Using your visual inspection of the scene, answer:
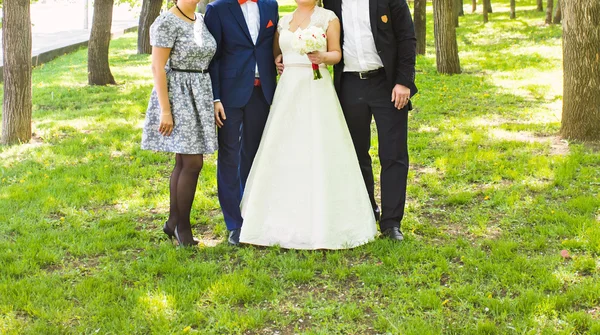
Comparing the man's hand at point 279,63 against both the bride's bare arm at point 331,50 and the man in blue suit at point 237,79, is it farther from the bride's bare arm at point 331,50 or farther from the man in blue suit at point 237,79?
the bride's bare arm at point 331,50

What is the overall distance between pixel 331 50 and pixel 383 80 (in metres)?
0.48

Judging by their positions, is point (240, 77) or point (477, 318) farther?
point (240, 77)

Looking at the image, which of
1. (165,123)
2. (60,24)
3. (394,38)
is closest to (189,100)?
(165,123)

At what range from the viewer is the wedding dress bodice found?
5.08 meters

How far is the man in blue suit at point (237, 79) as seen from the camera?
16.5 feet

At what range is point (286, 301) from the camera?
4371mm

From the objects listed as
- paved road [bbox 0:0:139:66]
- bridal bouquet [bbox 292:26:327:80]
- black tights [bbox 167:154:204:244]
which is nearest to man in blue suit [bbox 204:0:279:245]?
black tights [bbox 167:154:204:244]

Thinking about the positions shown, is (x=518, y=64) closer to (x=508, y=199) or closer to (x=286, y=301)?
(x=508, y=199)

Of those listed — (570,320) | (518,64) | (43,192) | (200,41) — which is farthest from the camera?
(518,64)

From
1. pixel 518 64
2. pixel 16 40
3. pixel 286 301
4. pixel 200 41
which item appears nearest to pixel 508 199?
pixel 286 301

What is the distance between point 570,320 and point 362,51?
2478 mm

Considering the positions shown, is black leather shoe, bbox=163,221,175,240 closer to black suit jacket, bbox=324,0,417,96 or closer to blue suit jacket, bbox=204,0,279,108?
blue suit jacket, bbox=204,0,279,108

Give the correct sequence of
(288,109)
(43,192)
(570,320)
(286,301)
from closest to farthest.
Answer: (570,320) → (286,301) → (288,109) → (43,192)

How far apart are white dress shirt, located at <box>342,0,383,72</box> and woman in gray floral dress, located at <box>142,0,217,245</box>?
1.06 metres
